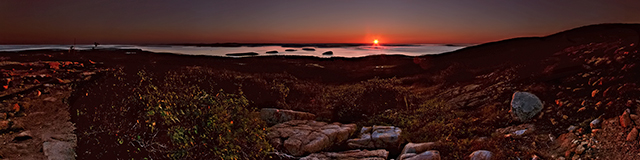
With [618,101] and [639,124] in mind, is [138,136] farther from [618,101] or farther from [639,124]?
[618,101]

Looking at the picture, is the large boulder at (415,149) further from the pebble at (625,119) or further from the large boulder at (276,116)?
the large boulder at (276,116)

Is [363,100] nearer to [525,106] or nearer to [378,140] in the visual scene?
[378,140]

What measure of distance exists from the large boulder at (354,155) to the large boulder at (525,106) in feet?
18.0

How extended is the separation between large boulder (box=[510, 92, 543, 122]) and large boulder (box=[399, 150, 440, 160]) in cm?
410

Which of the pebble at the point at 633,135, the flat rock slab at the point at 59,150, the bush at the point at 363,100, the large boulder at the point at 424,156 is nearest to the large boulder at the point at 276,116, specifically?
the bush at the point at 363,100

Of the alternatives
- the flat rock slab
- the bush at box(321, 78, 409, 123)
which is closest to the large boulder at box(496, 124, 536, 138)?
the bush at box(321, 78, 409, 123)

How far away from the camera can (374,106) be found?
18.0 metres

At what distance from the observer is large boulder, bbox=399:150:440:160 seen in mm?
9070

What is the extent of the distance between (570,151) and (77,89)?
56.3ft

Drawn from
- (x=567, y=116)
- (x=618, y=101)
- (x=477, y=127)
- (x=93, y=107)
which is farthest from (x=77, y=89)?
(x=618, y=101)

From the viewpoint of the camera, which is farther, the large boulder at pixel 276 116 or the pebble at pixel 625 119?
the large boulder at pixel 276 116

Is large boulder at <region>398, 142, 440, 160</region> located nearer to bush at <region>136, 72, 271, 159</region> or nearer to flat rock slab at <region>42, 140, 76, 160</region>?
bush at <region>136, 72, 271, 159</region>

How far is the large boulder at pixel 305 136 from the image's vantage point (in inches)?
410

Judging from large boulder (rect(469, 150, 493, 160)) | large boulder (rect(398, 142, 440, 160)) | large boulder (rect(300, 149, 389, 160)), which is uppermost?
large boulder (rect(469, 150, 493, 160))
